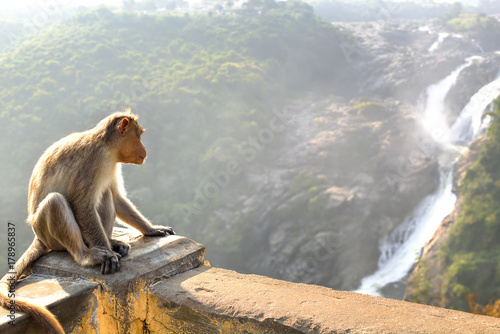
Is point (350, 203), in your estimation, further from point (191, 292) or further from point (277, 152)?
point (191, 292)

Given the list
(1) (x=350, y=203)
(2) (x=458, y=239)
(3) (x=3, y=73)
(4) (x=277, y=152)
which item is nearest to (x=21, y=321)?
(2) (x=458, y=239)

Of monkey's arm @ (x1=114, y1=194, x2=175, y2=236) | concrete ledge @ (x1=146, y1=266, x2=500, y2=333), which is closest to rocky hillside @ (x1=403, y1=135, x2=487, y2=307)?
monkey's arm @ (x1=114, y1=194, x2=175, y2=236)

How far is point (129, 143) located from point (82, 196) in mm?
511

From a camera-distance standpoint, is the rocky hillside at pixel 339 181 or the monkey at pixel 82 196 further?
the rocky hillside at pixel 339 181

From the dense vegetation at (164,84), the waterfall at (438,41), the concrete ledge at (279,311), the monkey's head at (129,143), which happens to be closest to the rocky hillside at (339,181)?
the waterfall at (438,41)

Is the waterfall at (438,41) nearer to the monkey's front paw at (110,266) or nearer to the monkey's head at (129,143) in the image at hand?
the monkey's head at (129,143)

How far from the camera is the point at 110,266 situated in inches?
104

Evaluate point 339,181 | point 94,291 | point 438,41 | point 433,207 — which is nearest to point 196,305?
point 94,291

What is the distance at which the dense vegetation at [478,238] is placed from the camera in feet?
54.1

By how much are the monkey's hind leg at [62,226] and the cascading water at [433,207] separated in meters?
16.6

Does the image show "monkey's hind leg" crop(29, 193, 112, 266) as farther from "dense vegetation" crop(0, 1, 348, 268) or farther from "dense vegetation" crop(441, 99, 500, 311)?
"dense vegetation" crop(0, 1, 348, 268)

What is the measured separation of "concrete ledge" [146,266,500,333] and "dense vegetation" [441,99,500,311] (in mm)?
15526

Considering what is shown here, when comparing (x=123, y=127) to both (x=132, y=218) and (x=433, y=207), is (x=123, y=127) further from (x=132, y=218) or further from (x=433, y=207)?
(x=433, y=207)

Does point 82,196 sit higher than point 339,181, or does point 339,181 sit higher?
point 82,196
